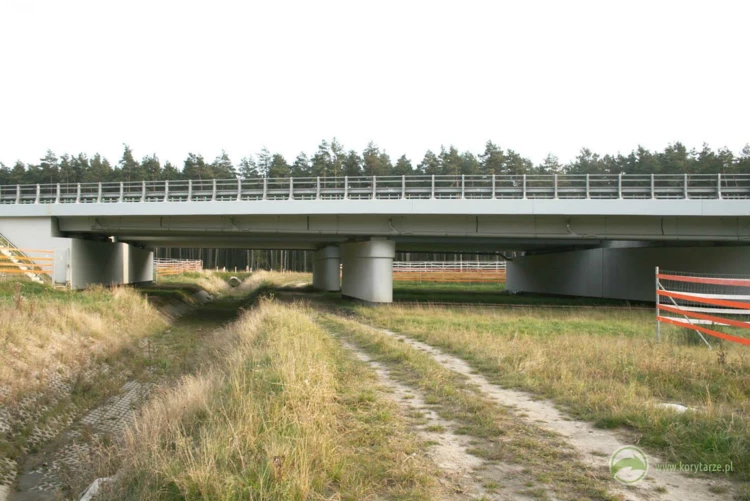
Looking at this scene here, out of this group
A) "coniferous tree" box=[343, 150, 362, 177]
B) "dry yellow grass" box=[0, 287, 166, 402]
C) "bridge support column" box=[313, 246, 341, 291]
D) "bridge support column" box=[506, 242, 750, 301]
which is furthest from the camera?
"coniferous tree" box=[343, 150, 362, 177]

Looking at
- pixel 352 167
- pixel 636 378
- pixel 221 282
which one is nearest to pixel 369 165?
pixel 352 167

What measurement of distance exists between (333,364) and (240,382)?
7.88 feet

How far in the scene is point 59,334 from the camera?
16.2 metres

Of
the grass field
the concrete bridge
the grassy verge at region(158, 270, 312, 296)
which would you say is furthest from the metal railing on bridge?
the grassy verge at region(158, 270, 312, 296)

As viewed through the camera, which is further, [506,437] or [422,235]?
[422,235]

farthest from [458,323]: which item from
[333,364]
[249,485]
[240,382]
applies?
[249,485]

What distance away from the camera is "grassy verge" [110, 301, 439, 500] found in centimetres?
465

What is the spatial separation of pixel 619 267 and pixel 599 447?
33.5m

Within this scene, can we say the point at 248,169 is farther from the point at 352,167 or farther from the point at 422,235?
the point at 422,235

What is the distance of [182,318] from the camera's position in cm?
3117

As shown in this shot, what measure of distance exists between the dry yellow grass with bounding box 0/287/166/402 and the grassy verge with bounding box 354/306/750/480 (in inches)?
370

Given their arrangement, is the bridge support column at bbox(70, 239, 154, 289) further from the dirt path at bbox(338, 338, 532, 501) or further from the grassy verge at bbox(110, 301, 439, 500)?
the dirt path at bbox(338, 338, 532, 501)

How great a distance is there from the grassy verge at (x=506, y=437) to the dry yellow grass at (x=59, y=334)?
27.8 ft

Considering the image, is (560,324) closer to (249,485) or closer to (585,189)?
(585,189)
